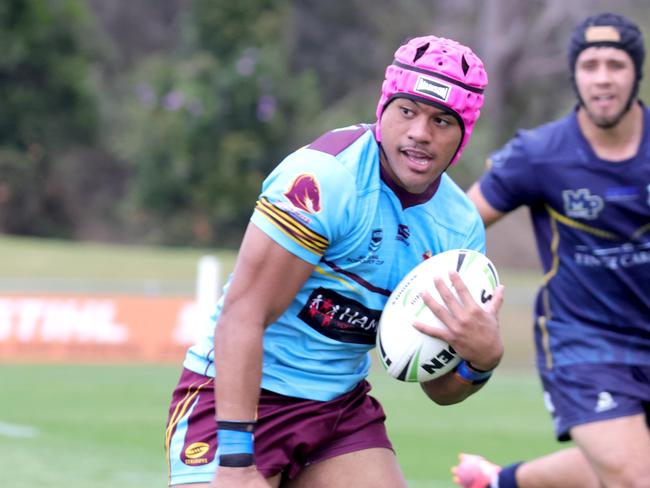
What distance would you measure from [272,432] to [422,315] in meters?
0.63

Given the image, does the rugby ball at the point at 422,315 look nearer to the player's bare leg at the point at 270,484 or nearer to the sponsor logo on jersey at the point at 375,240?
the sponsor logo on jersey at the point at 375,240

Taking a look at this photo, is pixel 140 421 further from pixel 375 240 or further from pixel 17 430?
pixel 375 240

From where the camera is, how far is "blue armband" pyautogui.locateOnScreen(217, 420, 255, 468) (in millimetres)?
3863

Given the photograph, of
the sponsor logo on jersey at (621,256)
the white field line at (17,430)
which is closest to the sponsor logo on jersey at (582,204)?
the sponsor logo on jersey at (621,256)

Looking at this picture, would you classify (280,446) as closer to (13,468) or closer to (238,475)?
(238,475)

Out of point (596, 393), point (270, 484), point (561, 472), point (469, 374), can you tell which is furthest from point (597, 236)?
point (270, 484)

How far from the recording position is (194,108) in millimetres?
28328

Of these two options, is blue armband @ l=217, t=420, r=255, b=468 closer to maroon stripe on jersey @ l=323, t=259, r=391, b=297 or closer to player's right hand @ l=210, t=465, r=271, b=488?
player's right hand @ l=210, t=465, r=271, b=488

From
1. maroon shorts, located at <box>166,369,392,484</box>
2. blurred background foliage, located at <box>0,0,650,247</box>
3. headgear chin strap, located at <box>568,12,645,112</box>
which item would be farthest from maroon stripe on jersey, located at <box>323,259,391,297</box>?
blurred background foliage, located at <box>0,0,650,247</box>

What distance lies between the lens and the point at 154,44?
4116 centimetres

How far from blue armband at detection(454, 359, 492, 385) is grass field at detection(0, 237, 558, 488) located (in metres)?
4.19

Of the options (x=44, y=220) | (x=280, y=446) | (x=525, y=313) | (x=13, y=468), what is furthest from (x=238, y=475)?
(x=44, y=220)

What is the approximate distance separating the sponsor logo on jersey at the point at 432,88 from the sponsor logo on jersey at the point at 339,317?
712 mm

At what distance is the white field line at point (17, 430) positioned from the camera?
10508 mm
